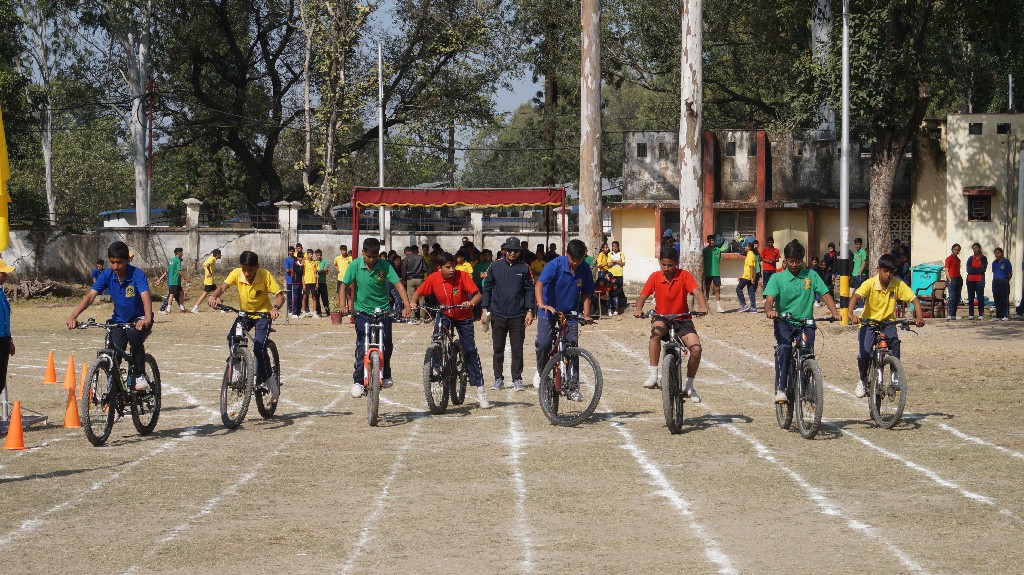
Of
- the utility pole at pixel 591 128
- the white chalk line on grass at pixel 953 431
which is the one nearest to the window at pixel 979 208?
the utility pole at pixel 591 128

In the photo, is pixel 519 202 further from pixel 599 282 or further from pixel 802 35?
pixel 802 35

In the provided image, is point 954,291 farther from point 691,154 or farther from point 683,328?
point 683,328

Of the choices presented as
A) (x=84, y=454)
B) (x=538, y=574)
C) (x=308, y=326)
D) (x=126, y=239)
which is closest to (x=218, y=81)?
(x=126, y=239)

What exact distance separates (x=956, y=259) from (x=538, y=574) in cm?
2343

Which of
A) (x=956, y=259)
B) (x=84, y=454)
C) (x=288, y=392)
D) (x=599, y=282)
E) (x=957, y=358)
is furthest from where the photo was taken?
(x=599, y=282)

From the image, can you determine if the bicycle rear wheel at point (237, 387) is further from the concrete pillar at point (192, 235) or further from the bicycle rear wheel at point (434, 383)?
the concrete pillar at point (192, 235)

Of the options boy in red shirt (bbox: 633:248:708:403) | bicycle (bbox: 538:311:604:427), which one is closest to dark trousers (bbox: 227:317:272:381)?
bicycle (bbox: 538:311:604:427)

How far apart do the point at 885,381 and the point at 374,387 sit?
513 cm

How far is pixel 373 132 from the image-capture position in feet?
177

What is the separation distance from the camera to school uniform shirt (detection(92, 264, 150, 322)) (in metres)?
12.7

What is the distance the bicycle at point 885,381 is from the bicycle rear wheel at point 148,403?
7.08 meters

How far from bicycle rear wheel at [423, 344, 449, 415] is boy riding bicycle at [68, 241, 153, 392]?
2.90 meters

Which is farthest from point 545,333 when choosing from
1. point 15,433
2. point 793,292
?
point 15,433

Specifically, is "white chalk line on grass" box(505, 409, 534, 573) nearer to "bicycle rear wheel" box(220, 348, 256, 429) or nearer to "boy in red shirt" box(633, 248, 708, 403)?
"boy in red shirt" box(633, 248, 708, 403)
